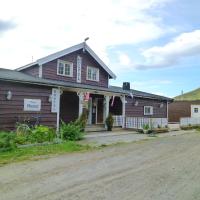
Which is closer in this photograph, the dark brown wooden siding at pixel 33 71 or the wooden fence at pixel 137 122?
the dark brown wooden siding at pixel 33 71

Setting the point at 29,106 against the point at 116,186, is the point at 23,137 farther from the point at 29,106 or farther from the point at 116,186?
the point at 116,186

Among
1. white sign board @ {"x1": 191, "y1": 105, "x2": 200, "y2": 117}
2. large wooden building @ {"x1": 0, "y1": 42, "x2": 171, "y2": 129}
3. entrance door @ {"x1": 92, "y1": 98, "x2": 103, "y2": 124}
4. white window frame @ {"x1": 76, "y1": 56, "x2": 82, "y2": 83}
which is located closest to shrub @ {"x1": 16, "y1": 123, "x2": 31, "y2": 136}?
large wooden building @ {"x1": 0, "y1": 42, "x2": 171, "y2": 129}

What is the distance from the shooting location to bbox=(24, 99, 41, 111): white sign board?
1612 cm

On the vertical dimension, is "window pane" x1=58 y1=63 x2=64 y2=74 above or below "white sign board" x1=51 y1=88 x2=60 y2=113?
above

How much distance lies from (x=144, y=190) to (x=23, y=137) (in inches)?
310

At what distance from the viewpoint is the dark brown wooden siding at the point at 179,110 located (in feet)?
126

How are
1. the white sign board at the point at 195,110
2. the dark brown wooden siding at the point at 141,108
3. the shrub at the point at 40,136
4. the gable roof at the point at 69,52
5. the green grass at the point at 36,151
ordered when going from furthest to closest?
the white sign board at the point at 195,110, the dark brown wooden siding at the point at 141,108, the gable roof at the point at 69,52, the shrub at the point at 40,136, the green grass at the point at 36,151

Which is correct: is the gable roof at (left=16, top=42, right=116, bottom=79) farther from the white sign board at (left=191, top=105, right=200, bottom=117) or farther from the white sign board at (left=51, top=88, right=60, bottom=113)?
the white sign board at (left=191, top=105, right=200, bottom=117)

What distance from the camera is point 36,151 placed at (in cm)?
1112

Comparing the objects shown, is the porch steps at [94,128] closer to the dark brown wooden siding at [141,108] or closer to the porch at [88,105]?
the porch at [88,105]

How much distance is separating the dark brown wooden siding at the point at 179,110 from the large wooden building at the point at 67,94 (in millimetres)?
11170

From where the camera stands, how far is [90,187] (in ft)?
21.2

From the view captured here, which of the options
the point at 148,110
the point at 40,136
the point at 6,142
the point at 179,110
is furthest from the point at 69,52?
the point at 179,110

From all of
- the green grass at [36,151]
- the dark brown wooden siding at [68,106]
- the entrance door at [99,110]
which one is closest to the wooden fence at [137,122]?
the entrance door at [99,110]
